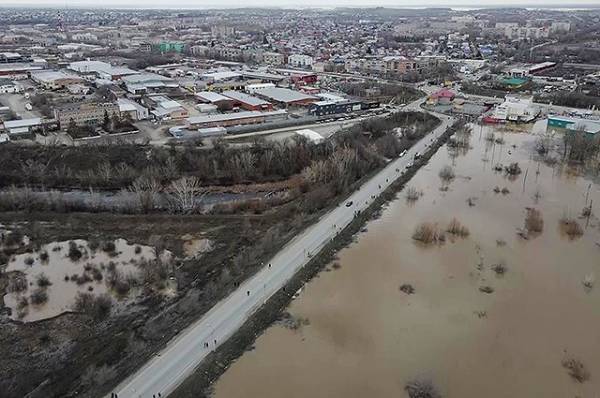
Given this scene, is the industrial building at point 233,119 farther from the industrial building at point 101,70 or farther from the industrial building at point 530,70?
the industrial building at point 530,70

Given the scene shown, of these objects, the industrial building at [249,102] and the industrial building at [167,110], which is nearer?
the industrial building at [167,110]

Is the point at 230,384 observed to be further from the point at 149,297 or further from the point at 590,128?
the point at 590,128

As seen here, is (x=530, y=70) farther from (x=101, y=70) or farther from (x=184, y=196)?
(x=101, y=70)

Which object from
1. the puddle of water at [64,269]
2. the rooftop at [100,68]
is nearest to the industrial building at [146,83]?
the rooftop at [100,68]

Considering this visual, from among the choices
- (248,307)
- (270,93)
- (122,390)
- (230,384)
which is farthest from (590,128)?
(122,390)

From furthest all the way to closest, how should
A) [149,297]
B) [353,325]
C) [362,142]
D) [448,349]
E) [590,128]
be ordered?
[590,128] → [362,142] → [149,297] → [353,325] → [448,349]

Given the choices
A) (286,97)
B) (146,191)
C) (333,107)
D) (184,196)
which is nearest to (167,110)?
(286,97)
